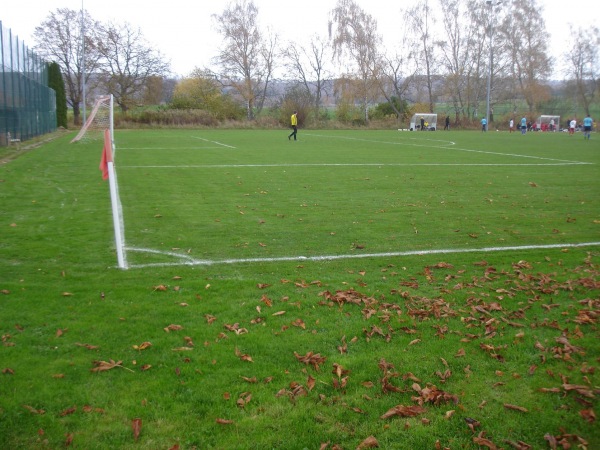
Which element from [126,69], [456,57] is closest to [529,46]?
[456,57]

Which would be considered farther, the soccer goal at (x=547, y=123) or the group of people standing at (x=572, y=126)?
the soccer goal at (x=547, y=123)

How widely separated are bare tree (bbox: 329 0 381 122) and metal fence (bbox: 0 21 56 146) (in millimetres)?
42556

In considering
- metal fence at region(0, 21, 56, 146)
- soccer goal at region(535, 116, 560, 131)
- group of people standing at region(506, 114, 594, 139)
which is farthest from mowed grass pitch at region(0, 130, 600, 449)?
soccer goal at region(535, 116, 560, 131)

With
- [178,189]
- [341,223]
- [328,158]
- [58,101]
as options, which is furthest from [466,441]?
[58,101]

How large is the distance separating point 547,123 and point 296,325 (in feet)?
228

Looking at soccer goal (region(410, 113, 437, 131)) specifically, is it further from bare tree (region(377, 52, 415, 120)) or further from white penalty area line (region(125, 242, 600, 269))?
white penalty area line (region(125, 242, 600, 269))

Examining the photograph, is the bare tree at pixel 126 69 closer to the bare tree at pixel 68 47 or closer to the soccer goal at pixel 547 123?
the bare tree at pixel 68 47

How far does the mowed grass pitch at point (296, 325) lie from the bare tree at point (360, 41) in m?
60.0

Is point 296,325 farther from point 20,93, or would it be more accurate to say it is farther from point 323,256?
point 20,93

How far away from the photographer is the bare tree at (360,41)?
67.9 metres

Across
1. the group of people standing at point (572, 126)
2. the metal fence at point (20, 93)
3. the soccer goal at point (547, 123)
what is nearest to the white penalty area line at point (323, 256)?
the metal fence at point (20, 93)

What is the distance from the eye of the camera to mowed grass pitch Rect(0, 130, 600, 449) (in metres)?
3.34

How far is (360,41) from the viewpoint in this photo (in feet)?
224

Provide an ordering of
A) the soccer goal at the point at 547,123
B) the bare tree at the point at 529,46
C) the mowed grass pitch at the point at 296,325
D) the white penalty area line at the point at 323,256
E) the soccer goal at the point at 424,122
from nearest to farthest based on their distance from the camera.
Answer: the mowed grass pitch at the point at 296,325, the white penalty area line at the point at 323,256, the soccer goal at the point at 424,122, the soccer goal at the point at 547,123, the bare tree at the point at 529,46
